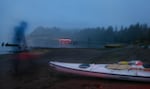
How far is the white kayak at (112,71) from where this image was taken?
998 centimetres

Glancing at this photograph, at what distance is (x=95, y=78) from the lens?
35.2ft

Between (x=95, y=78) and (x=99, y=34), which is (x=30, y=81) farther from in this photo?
(x=99, y=34)

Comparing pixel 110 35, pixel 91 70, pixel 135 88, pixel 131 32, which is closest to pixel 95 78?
pixel 91 70

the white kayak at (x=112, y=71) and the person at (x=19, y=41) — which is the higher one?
the person at (x=19, y=41)

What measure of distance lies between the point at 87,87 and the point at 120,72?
5.57 ft

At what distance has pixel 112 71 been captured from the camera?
10430 millimetres

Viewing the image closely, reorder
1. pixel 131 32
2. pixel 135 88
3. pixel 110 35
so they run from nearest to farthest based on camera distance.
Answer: pixel 135 88
pixel 131 32
pixel 110 35

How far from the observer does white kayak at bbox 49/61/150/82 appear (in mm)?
9977

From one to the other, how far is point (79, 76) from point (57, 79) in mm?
1004

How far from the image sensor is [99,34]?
4793 inches

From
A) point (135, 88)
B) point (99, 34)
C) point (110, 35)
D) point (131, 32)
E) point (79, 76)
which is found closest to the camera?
point (135, 88)

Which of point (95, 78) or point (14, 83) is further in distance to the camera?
point (95, 78)

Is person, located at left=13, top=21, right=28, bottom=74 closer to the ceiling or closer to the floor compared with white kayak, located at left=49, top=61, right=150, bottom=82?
closer to the ceiling

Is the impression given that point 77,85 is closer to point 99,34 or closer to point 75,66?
point 75,66
